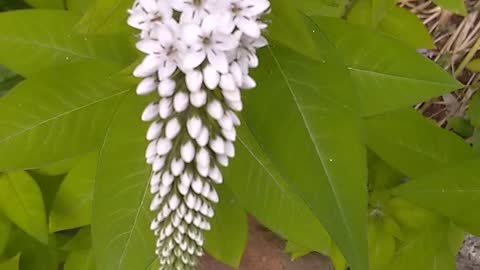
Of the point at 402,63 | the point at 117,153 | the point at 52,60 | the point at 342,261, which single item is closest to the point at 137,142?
the point at 117,153

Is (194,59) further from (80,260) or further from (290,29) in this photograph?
(80,260)

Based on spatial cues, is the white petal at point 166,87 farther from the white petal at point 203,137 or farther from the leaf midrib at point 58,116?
the leaf midrib at point 58,116

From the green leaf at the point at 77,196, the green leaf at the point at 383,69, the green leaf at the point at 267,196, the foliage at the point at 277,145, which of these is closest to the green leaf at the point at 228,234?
the foliage at the point at 277,145

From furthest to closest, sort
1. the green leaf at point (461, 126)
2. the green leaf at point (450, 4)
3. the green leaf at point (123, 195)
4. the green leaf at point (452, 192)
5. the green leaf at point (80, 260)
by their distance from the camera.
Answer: the green leaf at point (461, 126) → the green leaf at point (80, 260) → the green leaf at point (450, 4) → the green leaf at point (452, 192) → the green leaf at point (123, 195)

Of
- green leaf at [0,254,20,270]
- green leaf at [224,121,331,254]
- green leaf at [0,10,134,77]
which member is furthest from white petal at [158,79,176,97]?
green leaf at [0,254,20,270]

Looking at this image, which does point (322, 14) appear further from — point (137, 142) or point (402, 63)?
point (137, 142)

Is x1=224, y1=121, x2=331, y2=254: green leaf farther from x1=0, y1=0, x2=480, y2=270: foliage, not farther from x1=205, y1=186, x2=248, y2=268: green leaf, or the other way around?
x1=205, y1=186, x2=248, y2=268: green leaf
